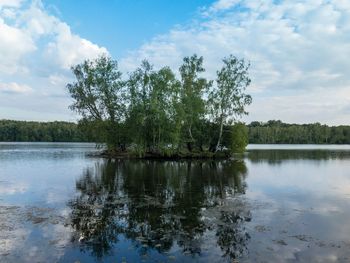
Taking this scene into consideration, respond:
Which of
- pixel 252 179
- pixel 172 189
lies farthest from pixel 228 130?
pixel 172 189

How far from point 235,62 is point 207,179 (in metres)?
30.5

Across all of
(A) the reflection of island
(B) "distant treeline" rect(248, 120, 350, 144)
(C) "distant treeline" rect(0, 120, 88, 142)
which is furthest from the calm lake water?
(B) "distant treeline" rect(248, 120, 350, 144)

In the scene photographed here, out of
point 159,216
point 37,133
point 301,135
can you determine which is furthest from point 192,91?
point 301,135

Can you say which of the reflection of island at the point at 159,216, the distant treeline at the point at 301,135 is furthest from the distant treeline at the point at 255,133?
the reflection of island at the point at 159,216

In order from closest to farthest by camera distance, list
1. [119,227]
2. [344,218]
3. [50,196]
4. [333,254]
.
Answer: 1. [333,254]
2. [119,227]
3. [344,218]
4. [50,196]

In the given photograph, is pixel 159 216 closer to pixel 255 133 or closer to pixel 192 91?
pixel 192 91

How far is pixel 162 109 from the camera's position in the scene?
52.1 meters

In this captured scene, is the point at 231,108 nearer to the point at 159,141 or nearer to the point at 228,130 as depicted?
the point at 228,130

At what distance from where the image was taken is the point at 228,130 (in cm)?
5622

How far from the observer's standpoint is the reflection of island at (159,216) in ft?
34.6

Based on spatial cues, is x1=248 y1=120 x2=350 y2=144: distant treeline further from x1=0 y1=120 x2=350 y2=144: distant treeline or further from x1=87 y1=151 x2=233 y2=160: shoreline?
x1=87 y1=151 x2=233 y2=160: shoreline

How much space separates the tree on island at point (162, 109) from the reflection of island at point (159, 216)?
29265 millimetres

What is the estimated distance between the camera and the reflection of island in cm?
1054

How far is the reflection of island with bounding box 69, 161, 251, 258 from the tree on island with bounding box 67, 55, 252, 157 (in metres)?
29.3
